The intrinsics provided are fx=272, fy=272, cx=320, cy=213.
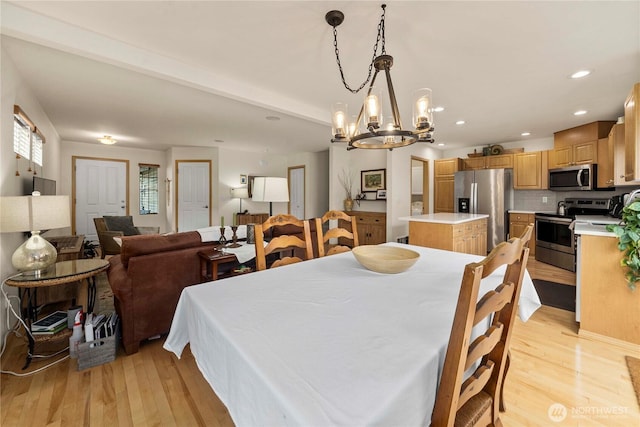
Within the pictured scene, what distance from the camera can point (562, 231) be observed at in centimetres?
432

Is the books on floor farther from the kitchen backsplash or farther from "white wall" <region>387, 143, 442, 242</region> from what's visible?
the kitchen backsplash

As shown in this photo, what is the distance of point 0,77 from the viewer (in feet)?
6.84

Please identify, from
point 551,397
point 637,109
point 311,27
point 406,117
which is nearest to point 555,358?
point 551,397

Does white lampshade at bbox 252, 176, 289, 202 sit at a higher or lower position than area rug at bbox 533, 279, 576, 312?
higher

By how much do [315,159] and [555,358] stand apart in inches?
227

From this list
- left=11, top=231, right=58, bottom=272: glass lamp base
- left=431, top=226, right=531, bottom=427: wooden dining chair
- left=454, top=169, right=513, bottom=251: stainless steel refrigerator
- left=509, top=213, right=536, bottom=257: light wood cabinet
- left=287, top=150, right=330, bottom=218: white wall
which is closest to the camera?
left=431, top=226, right=531, bottom=427: wooden dining chair

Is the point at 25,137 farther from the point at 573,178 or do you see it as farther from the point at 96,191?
the point at 573,178

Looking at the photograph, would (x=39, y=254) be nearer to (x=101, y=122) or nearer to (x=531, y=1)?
(x=101, y=122)

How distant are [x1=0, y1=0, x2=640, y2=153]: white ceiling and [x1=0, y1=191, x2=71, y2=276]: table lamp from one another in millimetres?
1124

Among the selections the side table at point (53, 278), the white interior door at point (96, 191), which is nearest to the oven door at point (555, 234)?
the side table at point (53, 278)

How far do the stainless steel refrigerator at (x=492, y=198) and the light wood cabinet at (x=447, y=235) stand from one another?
3.64 feet

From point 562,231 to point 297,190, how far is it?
538 cm

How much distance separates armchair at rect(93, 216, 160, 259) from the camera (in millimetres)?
4324

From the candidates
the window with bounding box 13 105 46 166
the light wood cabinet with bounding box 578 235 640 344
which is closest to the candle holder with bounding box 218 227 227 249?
the window with bounding box 13 105 46 166
